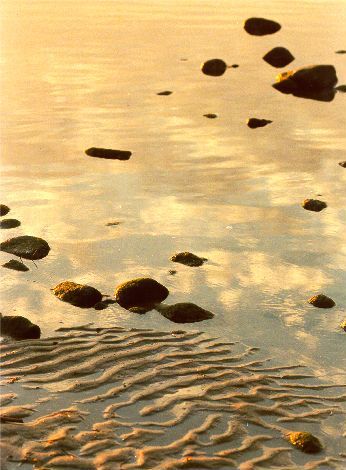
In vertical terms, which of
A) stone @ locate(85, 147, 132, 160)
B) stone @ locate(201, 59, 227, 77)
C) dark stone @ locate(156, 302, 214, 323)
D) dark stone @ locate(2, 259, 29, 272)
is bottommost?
dark stone @ locate(156, 302, 214, 323)

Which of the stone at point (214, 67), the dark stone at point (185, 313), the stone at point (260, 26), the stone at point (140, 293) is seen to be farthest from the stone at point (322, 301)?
the stone at point (260, 26)

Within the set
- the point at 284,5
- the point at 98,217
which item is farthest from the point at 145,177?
the point at 284,5

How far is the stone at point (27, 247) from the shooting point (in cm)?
1457

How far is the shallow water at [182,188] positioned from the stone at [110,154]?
1.38ft

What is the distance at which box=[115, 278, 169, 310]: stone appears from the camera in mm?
12805

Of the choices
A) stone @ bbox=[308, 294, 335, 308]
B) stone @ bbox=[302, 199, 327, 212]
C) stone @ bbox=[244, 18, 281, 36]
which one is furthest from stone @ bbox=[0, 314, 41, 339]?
stone @ bbox=[244, 18, 281, 36]

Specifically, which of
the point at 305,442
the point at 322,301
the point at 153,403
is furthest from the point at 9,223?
the point at 305,442

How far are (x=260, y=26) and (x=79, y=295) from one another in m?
32.9

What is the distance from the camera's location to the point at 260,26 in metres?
43.4

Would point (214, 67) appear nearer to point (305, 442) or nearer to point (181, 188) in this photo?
point (181, 188)

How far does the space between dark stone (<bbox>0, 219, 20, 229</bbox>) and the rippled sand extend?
14.6 ft

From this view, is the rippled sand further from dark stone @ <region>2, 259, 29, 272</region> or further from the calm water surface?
dark stone @ <region>2, 259, 29, 272</region>

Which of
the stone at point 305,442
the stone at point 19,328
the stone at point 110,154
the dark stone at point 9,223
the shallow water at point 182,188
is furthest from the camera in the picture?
the stone at point 110,154

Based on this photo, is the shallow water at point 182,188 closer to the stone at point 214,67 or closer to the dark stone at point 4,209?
the dark stone at point 4,209
